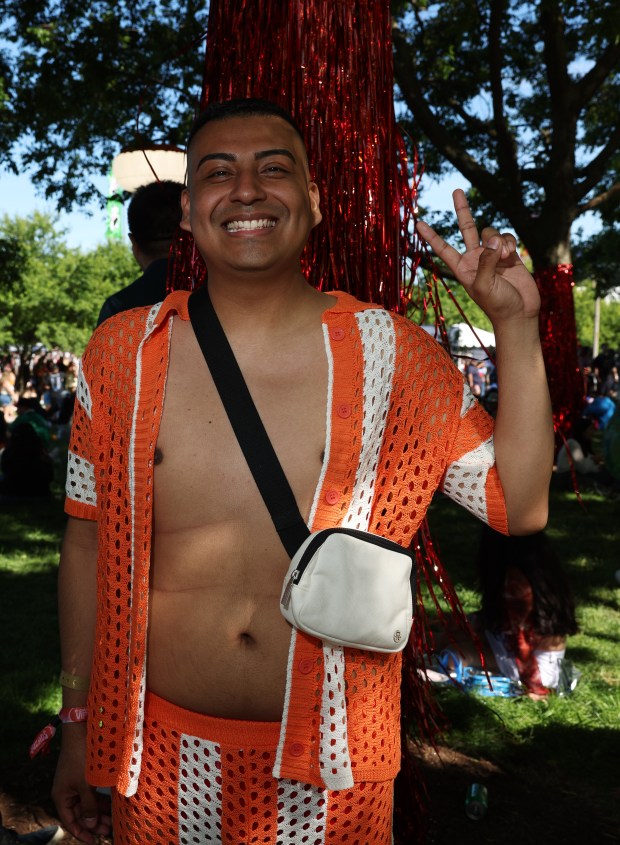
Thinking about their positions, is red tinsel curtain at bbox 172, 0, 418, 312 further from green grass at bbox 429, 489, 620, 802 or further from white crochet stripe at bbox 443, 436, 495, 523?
green grass at bbox 429, 489, 620, 802

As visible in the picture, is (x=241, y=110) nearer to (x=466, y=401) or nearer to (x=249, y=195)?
(x=249, y=195)

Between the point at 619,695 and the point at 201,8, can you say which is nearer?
the point at 619,695

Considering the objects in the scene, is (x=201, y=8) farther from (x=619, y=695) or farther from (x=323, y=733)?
(x=323, y=733)

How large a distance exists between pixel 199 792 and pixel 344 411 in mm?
838

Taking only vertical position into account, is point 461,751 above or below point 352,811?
below

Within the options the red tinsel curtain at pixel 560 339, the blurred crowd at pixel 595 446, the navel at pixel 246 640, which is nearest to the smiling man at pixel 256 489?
the navel at pixel 246 640

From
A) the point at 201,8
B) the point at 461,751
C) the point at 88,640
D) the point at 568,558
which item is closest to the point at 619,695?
the point at 461,751

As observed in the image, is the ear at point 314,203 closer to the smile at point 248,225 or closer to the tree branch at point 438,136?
the smile at point 248,225

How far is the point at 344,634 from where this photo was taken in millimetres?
1612

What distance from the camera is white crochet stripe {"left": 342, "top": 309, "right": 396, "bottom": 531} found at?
1759 millimetres

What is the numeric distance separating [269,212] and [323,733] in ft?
→ 3.47

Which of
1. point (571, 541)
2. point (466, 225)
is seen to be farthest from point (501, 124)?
point (466, 225)

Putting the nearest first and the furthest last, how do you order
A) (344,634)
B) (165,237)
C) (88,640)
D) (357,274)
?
1. (344,634)
2. (88,640)
3. (357,274)
4. (165,237)

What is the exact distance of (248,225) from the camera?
178 centimetres
